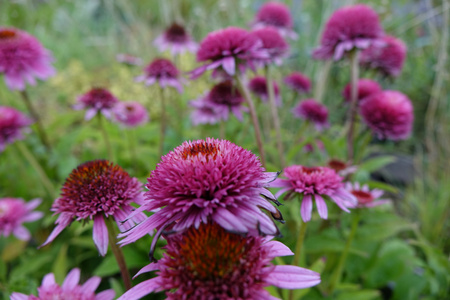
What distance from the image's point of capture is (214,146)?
585 mm

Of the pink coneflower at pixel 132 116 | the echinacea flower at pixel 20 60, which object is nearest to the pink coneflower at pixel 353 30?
the pink coneflower at pixel 132 116

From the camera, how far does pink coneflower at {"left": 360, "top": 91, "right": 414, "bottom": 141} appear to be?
1.38m

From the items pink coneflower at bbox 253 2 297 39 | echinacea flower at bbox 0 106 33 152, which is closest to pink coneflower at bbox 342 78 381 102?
pink coneflower at bbox 253 2 297 39

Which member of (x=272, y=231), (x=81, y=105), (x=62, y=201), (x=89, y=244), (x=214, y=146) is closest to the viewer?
(x=272, y=231)

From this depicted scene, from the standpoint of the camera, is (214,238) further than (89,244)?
No

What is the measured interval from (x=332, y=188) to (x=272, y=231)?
417mm

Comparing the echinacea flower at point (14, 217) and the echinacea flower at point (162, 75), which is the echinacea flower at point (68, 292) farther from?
the echinacea flower at point (162, 75)

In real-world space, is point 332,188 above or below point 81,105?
below

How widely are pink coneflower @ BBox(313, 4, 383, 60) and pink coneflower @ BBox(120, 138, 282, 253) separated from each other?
1040mm

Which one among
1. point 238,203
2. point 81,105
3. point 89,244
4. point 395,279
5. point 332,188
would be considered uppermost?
point 81,105

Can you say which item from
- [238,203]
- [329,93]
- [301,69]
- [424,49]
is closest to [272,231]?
[238,203]

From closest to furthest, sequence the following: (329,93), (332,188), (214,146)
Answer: (214,146)
(332,188)
(329,93)

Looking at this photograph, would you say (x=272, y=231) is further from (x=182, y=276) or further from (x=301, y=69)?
(x=301, y=69)

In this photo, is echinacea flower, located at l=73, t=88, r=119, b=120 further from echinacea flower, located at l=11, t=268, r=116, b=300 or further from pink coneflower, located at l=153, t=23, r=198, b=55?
echinacea flower, located at l=11, t=268, r=116, b=300
